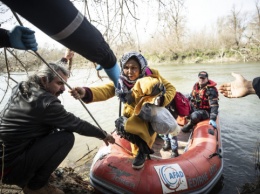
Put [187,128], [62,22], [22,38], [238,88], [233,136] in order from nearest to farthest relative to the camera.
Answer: [62,22], [22,38], [238,88], [187,128], [233,136]

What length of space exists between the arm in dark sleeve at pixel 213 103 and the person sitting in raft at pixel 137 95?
6.64ft

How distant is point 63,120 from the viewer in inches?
91.1

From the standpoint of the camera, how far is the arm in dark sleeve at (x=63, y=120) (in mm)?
2223

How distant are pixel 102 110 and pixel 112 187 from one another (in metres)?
6.32

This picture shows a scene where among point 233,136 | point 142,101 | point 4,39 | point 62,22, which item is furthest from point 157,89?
point 233,136

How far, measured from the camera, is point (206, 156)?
346 centimetres

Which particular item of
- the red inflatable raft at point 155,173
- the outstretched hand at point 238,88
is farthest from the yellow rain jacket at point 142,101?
the outstretched hand at point 238,88

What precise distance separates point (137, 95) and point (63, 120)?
90cm

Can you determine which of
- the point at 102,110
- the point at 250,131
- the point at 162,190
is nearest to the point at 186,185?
the point at 162,190

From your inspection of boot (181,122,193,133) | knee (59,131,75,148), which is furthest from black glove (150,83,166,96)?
boot (181,122,193,133)

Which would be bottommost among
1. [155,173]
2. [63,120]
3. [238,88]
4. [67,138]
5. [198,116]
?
[155,173]

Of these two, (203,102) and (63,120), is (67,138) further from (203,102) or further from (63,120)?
(203,102)

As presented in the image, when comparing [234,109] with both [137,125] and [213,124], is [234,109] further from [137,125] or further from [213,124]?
[137,125]

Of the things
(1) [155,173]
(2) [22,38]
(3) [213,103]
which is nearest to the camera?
(2) [22,38]
